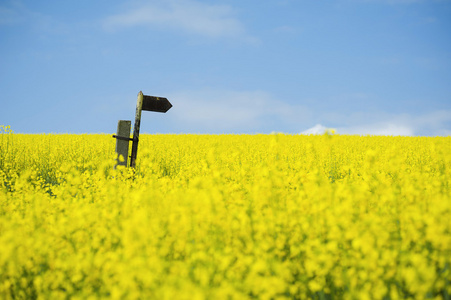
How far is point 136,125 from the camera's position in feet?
24.8

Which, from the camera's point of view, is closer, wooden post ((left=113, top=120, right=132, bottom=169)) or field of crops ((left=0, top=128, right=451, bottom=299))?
field of crops ((left=0, top=128, right=451, bottom=299))

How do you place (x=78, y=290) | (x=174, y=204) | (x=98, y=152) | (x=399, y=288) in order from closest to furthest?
(x=399, y=288), (x=78, y=290), (x=174, y=204), (x=98, y=152)

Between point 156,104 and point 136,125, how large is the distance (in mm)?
662

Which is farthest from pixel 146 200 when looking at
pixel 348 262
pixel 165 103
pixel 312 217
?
pixel 165 103

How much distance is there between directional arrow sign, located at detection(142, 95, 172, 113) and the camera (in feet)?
25.1

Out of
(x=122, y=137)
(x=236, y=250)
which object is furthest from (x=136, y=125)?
(x=236, y=250)

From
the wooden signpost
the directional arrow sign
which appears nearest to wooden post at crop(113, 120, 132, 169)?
the wooden signpost

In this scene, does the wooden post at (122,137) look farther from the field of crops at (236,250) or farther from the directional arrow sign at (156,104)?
the field of crops at (236,250)

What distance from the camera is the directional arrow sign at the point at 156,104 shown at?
7.65 meters

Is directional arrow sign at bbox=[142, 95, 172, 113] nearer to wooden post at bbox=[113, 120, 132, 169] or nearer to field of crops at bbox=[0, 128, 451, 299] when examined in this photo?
wooden post at bbox=[113, 120, 132, 169]

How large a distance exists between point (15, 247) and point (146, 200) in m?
1.30

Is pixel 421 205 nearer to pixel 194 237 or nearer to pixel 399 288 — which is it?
pixel 399 288

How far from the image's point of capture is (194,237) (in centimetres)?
329

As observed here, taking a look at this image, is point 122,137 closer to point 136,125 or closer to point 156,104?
point 136,125
